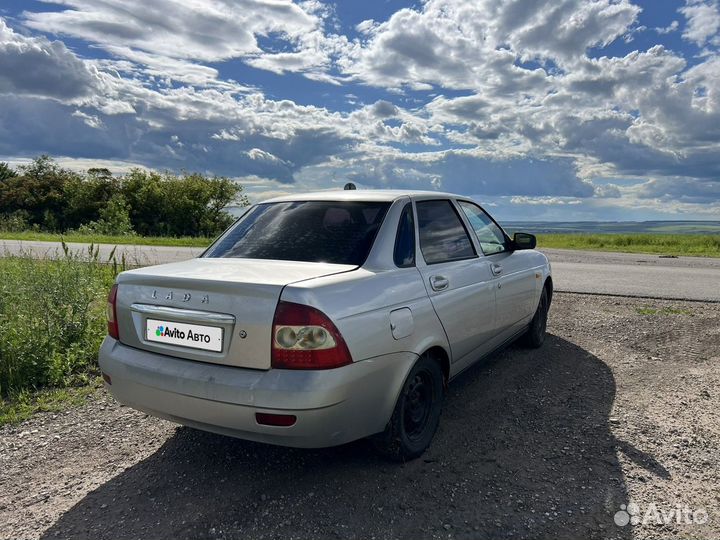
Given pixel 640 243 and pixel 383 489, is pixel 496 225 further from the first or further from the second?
pixel 640 243

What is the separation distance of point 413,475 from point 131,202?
36.8 metres

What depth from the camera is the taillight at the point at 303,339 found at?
2.57 metres

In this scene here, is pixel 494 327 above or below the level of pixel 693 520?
above

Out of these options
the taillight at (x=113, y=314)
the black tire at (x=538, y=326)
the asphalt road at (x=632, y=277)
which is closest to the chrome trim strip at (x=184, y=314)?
the taillight at (x=113, y=314)

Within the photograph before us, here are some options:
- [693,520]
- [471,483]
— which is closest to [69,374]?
[471,483]

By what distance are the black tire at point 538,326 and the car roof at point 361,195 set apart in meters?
2.14

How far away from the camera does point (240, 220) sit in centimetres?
398

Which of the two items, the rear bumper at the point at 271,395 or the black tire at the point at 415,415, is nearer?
the rear bumper at the point at 271,395

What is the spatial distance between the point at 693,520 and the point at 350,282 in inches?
85.1

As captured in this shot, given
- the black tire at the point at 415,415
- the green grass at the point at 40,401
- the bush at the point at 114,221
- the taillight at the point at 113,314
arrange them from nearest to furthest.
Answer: the black tire at the point at 415,415, the taillight at the point at 113,314, the green grass at the point at 40,401, the bush at the point at 114,221

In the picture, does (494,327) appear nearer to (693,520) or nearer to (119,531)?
(693,520)

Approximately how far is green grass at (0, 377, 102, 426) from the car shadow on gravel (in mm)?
1229

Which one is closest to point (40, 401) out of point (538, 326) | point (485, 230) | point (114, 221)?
point (485, 230)

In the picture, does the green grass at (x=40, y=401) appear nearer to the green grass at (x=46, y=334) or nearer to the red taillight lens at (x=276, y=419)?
the green grass at (x=46, y=334)
